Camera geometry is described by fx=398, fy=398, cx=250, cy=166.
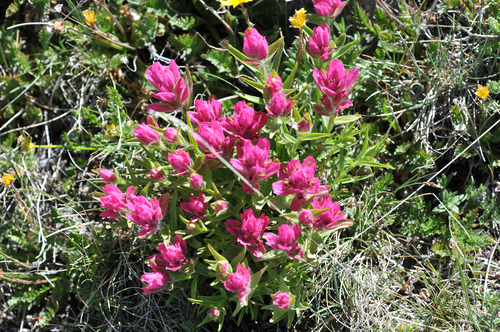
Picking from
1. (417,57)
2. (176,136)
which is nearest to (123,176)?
(176,136)

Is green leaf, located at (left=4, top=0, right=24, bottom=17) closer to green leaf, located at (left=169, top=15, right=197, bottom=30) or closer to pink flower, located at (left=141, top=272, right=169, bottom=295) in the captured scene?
green leaf, located at (left=169, top=15, right=197, bottom=30)

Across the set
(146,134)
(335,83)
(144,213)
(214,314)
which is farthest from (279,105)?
(214,314)

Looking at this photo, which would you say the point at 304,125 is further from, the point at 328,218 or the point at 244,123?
the point at 328,218

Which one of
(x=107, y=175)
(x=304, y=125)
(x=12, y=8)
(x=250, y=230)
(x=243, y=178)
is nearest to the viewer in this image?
(x=243, y=178)

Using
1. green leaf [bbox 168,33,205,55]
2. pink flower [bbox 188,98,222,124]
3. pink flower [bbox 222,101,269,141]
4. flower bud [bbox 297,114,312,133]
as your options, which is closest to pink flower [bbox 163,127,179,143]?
pink flower [bbox 188,98,222,124]

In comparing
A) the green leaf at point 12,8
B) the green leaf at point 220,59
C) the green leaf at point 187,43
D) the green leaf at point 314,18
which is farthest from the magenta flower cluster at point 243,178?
the green leaf at point 12,8

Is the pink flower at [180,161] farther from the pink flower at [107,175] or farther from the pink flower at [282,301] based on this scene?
the pink flower at [282,301]
